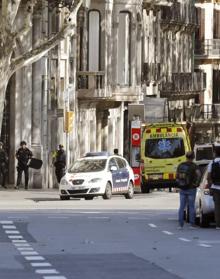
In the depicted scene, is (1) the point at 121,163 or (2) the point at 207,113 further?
(2) the point at 207,113

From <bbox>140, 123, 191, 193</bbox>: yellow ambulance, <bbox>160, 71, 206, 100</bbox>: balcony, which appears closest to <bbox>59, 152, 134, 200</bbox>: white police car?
<bbox>140, 123, 191, 193</bbox>: yellow ambulance

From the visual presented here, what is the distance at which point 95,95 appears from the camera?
6138cm

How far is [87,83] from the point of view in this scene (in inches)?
2430

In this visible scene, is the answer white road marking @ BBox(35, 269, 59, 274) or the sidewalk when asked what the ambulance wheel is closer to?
the sidewalk

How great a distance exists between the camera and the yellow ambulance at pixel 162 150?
177 ft

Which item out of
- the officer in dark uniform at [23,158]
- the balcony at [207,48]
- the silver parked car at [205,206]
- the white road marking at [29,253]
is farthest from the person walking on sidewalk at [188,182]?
the balcony at [207,48]

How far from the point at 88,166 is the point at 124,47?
66.5ft

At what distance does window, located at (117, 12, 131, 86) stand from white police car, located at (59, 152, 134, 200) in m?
18.0

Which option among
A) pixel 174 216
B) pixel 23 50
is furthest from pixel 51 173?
pixel 174 216

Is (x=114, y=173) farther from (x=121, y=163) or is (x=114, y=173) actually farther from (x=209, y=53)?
(x=209, y=53)

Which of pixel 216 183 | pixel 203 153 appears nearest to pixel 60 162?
pixel 203 153

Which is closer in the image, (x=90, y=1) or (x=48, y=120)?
(x=48, y=120)

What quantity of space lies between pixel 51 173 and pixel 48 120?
2022mm

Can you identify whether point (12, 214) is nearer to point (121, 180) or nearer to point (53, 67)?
point (121, 180)
